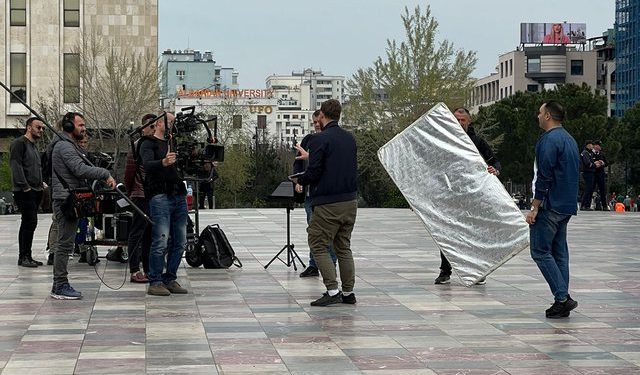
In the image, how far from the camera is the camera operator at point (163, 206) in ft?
42.0

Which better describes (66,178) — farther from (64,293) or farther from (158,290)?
(158,290)

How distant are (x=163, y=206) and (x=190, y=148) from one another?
110 cm

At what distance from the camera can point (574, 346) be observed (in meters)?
9.65

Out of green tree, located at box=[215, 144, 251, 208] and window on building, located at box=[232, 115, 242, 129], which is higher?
window on building, located at box=[232, 115, 242, 129]

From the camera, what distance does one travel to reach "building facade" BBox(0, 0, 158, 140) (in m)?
59.5

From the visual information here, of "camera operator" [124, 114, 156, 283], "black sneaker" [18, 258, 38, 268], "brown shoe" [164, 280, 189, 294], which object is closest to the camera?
"brown shoe" [164, 280, 189, 294]

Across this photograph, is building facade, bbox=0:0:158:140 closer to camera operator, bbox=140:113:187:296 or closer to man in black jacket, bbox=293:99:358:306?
camera operator, bbox=140:113:187:296

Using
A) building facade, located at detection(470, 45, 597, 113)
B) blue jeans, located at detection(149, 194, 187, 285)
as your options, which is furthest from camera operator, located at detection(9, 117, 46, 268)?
building facade, located at detection(470, 45, 597, 113)

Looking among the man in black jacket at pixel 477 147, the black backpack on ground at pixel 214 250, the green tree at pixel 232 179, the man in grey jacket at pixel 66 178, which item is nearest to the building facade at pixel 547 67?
the green tree at pixel 232 179

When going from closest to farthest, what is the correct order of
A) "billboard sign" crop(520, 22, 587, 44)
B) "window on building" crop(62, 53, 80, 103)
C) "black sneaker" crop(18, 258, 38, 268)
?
"black sneaker" crop(18, 258, 38, 268) < "window on building" crop(62, 53, 80, 103) < "billboard sign" crop(520, 22, 587, 44)

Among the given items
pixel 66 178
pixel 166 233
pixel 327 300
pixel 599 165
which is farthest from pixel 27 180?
pixel 599 165

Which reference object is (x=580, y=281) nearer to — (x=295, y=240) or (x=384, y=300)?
(x=384, y=300)

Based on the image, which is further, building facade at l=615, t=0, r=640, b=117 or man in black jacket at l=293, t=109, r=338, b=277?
building facade at l=615, t=0, r=640, b=117

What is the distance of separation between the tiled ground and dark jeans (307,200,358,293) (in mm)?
289
